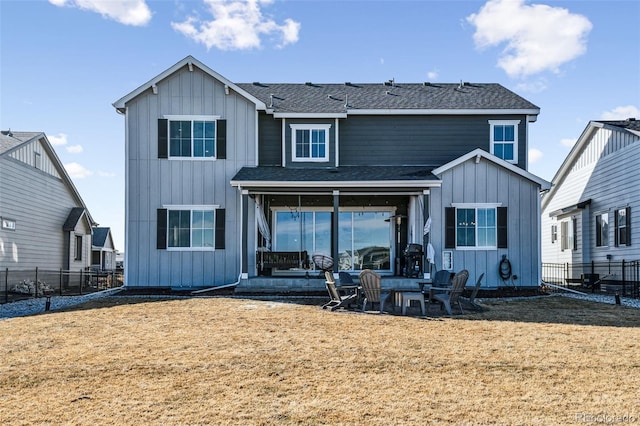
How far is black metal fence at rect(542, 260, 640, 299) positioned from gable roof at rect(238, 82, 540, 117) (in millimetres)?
5557

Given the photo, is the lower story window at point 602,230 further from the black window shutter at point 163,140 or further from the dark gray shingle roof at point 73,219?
the dark gray shingle roof at point 73,219

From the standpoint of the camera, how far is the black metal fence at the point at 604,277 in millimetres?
16391

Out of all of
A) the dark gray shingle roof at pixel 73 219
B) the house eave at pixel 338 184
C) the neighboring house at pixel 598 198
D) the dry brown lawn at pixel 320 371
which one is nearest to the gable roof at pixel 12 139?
the dark gray shingle roof at pixel 73 219

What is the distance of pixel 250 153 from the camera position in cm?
1733

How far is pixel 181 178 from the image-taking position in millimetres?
17062

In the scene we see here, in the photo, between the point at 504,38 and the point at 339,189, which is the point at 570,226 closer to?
the point at 504,38

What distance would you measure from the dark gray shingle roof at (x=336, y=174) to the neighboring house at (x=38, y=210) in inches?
353

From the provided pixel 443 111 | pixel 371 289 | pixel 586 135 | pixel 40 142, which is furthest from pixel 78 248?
pixel 586 135

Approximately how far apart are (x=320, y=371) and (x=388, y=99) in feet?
46.1

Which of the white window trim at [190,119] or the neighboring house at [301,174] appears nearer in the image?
the neighboring house at [301,174]

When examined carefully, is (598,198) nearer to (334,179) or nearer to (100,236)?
(334,179)

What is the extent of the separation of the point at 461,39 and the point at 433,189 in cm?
418

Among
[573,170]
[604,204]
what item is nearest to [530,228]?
[604,204]

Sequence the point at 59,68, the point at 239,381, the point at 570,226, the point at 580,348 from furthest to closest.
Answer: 1. the point at 570,226
2. the point at 59,68
3. the point at 580,348
4. the point at 239,381
